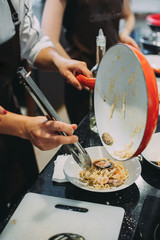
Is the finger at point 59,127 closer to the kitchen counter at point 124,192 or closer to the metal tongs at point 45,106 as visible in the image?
the metal tongs at point 45,106

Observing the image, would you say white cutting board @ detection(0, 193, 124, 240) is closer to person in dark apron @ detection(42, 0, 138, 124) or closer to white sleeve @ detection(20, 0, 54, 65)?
white sleeve @ detection(20, 0, 54, 65)

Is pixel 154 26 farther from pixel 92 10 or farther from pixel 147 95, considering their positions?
pixel 147 95

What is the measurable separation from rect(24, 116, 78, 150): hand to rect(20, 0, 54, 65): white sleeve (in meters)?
0.72

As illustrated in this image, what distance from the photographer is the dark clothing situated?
6.36ft

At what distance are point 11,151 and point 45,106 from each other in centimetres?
70

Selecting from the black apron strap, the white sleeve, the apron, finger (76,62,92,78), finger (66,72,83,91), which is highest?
the black apron strap

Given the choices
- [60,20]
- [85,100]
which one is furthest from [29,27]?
[85,100]

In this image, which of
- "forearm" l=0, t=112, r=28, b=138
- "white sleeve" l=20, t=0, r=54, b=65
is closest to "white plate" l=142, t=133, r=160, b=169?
"forearm" l=0, t=112, r=28, b=138

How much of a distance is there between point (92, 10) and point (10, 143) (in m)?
1.04

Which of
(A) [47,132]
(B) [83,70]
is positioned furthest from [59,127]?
(B) [83,70]

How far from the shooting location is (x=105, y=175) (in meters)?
1.09

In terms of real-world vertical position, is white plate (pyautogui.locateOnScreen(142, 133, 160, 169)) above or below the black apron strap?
below

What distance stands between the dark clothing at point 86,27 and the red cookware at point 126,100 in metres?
0.84

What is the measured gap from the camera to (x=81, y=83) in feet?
3.98
